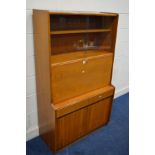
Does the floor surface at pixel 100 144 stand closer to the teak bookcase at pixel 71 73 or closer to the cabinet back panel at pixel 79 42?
the teak bookcase at pixel 71 73

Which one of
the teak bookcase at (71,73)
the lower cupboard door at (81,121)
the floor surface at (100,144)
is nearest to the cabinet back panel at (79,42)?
the teak bookcase at (71,73)

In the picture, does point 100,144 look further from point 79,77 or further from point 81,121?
point 79,77

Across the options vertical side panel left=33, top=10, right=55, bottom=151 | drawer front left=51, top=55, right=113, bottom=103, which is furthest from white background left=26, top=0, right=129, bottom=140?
drawer front left=51, top=55, right=113, bottom=103

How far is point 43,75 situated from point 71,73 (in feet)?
0.91

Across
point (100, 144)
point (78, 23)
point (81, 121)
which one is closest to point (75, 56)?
point (78, 23)
